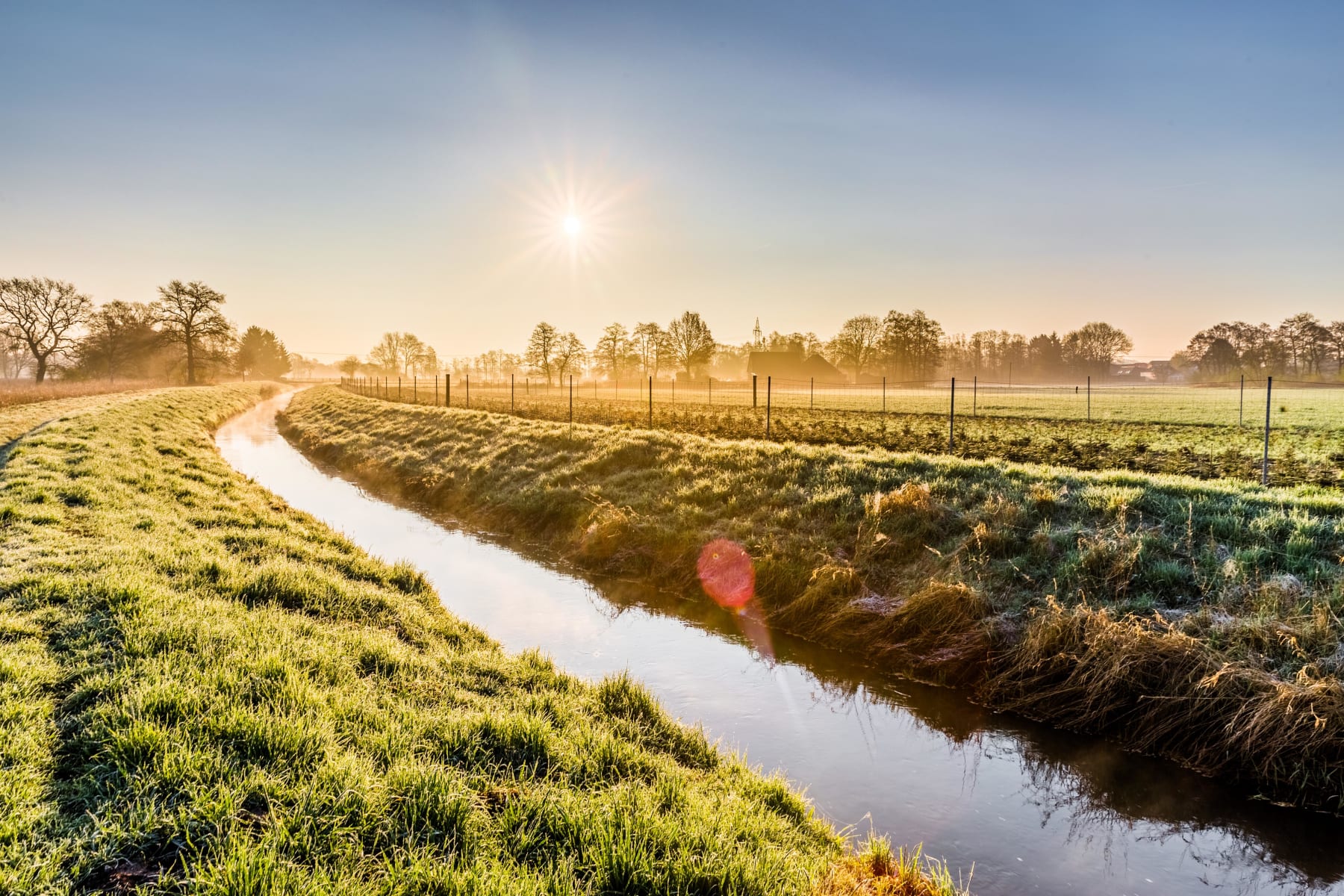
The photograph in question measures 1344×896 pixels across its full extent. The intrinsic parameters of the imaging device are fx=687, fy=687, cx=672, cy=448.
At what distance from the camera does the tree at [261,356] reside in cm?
11150

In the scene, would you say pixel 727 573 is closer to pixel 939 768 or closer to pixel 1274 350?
pixel 939 768

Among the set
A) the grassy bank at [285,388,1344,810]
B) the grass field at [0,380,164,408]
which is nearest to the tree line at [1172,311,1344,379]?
the grassy bank at [285,388,1344,810]

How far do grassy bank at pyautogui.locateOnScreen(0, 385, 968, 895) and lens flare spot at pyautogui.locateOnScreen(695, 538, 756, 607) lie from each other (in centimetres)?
395

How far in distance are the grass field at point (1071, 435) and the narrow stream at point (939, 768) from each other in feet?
32.1

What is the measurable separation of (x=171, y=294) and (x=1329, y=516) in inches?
3585

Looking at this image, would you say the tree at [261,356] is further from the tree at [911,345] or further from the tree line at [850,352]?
the tree at [911,345]

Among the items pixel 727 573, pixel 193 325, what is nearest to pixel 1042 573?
pixel 727 573

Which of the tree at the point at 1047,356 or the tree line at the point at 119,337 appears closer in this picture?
the tree line at the point at 119,337

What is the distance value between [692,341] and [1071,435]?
87705 millimetres

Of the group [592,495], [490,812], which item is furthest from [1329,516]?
[592,495]

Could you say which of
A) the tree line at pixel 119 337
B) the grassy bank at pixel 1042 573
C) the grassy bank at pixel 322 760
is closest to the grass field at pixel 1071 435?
the grassy bank at pixel 1042 573

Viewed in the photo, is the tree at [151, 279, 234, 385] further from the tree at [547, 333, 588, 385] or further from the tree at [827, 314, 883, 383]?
the tree at [827, 314, 883, 383]

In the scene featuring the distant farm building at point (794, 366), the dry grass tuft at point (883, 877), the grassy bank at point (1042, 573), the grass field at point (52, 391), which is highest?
the distant farm building at point (794, 366)

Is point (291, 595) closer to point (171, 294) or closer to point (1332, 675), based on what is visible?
point (1332, 675)
